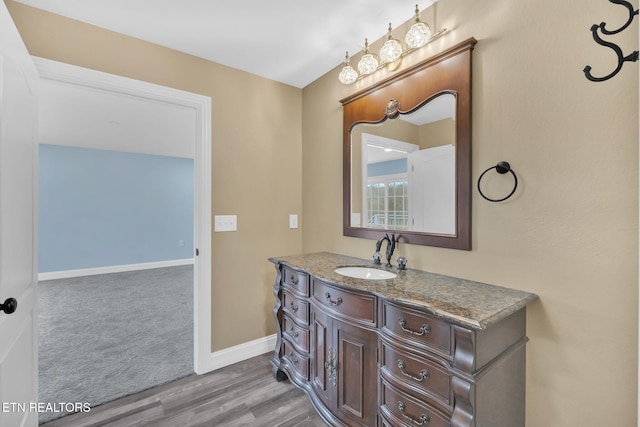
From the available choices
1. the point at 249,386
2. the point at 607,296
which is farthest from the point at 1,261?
the point at 607,296

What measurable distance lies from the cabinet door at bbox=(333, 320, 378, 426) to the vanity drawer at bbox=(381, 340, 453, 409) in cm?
10

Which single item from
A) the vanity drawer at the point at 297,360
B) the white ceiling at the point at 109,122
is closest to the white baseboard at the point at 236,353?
the vanity drawer at the point at 297,360

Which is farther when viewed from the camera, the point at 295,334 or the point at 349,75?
the point at 349,75

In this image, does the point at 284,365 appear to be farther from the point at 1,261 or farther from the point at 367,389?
the point at 1,261

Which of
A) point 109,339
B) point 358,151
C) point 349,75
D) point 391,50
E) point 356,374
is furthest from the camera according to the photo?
point 109,339

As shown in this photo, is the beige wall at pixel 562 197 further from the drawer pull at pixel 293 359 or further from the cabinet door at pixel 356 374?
the drawer pull at pixel 293 359

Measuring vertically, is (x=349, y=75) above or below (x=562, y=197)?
above

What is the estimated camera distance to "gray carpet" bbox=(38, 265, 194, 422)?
6.54 ft

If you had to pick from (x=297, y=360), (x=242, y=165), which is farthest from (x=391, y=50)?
(x=297, y=360)

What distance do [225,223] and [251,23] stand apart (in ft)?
4.70

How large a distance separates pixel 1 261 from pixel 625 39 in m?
2.49

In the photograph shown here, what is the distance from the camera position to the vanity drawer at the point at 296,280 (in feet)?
5.82

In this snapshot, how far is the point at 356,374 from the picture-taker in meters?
1.42

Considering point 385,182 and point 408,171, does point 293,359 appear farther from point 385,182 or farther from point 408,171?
point 408,171
